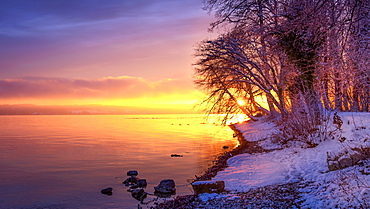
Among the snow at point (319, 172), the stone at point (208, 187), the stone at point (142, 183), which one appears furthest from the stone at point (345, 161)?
the stone at point (142, 183)

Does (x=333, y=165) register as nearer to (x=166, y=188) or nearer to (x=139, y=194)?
(x=166, y=188)

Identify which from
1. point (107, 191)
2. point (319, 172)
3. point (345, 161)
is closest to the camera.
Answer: point (345, 161)

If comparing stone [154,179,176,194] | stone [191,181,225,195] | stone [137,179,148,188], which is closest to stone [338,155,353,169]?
stone [191,181,225,195]

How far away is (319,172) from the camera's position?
34.1ft

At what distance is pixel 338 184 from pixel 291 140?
941 cm

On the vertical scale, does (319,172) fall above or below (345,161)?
below

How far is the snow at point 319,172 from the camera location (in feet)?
24.1

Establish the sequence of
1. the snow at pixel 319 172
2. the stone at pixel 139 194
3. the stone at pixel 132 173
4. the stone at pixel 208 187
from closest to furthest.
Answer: the snow at pixel 319 172
the stone at pixel 208 187
the stone at pixel 139 194
the stone at pixel 132 173

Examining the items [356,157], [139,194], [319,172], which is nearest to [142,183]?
[139,194]

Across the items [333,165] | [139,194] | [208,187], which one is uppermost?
[333,165]

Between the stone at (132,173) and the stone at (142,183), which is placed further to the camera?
the stone at (132,173)

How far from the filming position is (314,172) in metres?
10.6

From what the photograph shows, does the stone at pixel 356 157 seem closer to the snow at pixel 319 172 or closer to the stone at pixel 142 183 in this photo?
the snow at pixel 319 172

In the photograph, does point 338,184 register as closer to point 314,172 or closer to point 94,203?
point 314,172
